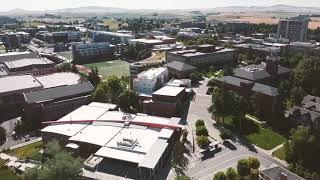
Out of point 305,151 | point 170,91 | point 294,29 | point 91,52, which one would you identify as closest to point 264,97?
point 170,91

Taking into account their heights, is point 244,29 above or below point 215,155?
above

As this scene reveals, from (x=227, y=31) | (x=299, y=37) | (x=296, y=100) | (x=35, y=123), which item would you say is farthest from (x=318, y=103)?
(x=227, y=31)

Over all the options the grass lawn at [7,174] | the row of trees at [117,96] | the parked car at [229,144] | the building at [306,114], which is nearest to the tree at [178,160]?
the parked car at [229,144]

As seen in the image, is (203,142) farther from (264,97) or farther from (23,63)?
(23,63)

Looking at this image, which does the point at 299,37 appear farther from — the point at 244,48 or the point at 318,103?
the point at 318,103

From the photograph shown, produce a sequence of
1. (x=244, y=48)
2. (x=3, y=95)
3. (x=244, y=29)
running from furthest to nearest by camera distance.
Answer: (x=244, y=29), (x=244, y=48), (x=3, y=95)

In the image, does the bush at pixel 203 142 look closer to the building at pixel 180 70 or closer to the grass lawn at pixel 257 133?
the grass lawn at pixel 257 133
